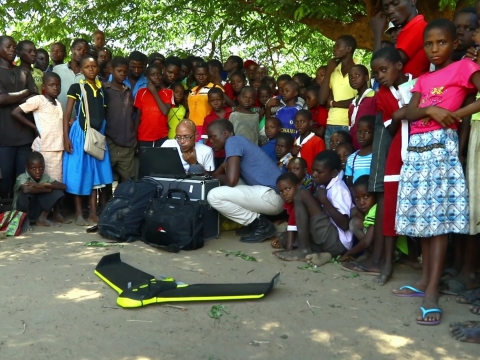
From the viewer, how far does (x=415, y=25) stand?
4305mm

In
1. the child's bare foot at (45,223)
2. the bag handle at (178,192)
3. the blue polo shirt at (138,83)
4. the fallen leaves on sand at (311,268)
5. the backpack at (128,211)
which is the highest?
the blue polo shirt at (138,83)

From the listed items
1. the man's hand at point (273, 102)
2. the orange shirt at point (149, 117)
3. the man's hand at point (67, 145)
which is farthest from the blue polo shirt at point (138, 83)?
the man's hand at point (273, 102)

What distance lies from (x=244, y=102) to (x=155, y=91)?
1.08m

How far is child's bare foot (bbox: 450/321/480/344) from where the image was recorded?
3.35m

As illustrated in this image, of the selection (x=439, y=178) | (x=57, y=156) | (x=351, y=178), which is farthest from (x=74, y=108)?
(x=439, y=178)

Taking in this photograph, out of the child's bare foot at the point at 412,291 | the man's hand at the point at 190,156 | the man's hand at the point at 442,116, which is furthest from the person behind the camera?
the man's hand at the point at 190,156

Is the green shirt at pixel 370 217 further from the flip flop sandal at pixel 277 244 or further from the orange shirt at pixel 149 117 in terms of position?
the orange shirt at pixel 149 117

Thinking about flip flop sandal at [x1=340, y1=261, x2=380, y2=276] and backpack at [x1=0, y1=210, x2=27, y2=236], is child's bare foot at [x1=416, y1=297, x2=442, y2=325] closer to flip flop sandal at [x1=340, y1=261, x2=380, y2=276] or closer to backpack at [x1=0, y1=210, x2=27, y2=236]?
flip flop sandal at [x1=340, y1=261, x2=380, y2=276]

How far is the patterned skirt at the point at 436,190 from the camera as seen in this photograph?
381cm

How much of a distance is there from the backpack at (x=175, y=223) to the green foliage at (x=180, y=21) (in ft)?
8.89

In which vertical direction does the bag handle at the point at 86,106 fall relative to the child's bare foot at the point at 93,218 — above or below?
above

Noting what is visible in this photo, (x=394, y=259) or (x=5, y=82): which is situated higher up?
(x=5, y=82)

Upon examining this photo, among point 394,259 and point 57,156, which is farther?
point 57,156

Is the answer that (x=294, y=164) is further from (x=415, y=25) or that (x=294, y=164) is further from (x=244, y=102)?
(x=415, y=25)
